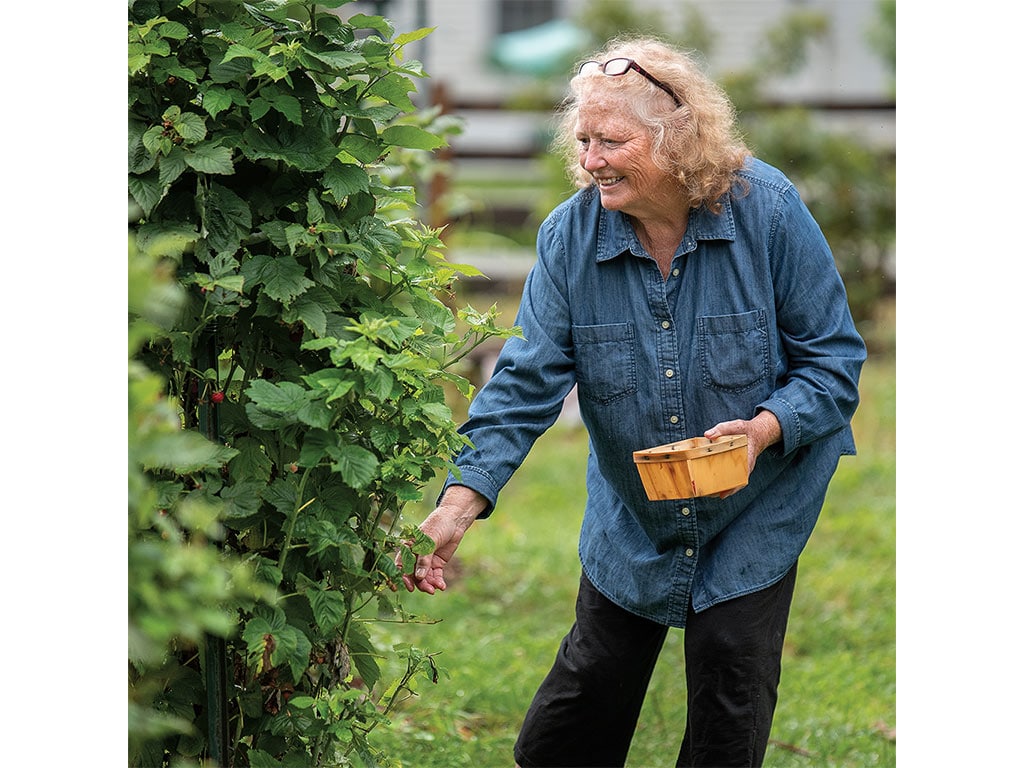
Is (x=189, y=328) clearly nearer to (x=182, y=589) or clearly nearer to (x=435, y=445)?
(x=435, y=445)

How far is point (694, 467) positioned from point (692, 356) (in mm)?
335

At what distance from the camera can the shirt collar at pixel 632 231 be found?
253 centimetres

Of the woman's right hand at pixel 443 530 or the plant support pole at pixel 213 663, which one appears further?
the woman's right hand at pixel 443 530

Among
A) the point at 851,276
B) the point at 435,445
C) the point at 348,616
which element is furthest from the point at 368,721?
the point at 851,276

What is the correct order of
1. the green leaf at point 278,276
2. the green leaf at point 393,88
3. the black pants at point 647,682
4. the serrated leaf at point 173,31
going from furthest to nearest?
the black pants at point 647,682, the green leaf at point 393,88, the green leaf at point 278,276, the serrated leaf at point 173,31

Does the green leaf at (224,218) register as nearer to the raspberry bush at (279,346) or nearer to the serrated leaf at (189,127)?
the raspberry bush at (279,346)

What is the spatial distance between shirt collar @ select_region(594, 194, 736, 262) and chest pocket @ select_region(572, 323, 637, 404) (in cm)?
15

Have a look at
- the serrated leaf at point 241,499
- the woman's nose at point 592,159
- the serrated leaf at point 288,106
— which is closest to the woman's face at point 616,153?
the woman's nose at point 592,159

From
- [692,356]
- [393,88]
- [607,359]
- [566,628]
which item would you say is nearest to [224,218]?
[393,88]

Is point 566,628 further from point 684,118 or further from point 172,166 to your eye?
point 172,166

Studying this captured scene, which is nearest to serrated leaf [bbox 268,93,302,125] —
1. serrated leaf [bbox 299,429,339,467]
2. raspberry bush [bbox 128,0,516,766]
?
raspberry bush [bbox 128,0,516,766]

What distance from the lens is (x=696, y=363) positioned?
254cm

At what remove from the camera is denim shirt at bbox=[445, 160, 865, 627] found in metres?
2.53

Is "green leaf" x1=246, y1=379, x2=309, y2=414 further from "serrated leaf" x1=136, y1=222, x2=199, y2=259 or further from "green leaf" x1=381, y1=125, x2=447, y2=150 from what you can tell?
"green leaf" x1=381, y1=125, x2=447, y2=150
